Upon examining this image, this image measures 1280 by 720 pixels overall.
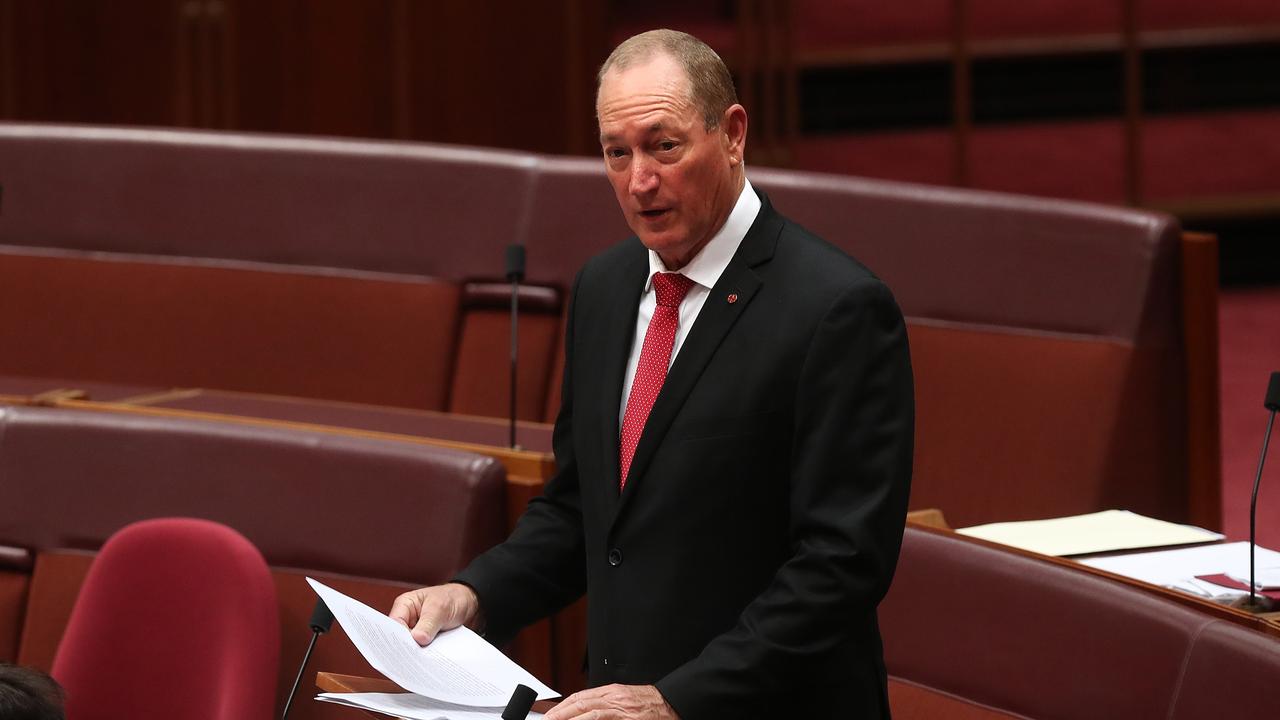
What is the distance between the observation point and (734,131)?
1.96 feet

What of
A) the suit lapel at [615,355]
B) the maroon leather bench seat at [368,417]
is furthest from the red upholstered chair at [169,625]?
the suit lapel at [615,355]

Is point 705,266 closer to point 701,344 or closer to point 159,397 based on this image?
point 701,344

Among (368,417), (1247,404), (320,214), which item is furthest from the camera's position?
(1247,404)

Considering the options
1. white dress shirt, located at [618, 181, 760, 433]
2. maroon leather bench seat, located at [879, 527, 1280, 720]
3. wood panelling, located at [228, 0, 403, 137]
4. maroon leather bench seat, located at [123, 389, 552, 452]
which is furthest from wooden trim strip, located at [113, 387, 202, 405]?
white dress shirt, located at [618, 181, 760, 433]

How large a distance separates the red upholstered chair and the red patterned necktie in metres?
0.43

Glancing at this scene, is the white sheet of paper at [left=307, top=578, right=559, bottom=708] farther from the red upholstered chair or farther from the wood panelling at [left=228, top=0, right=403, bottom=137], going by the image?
the wood panelling at [left=228, top=0, right=403, bottom=137]

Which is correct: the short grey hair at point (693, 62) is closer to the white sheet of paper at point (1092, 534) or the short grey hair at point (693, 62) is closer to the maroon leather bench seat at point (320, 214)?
the white sheet of paper at point (1092, 534)

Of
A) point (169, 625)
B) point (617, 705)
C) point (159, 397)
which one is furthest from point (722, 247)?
point (159, 397)

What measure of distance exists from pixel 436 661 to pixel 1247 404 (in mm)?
1297

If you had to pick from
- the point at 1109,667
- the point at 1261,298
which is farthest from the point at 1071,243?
the point at 1261,298

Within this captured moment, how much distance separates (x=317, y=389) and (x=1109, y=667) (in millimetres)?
723

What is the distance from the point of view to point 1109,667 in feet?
2.60

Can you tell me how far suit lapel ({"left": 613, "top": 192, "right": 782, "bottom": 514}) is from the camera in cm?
58

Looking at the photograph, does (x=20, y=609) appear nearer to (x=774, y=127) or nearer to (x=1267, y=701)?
(x=1267, y=701)
